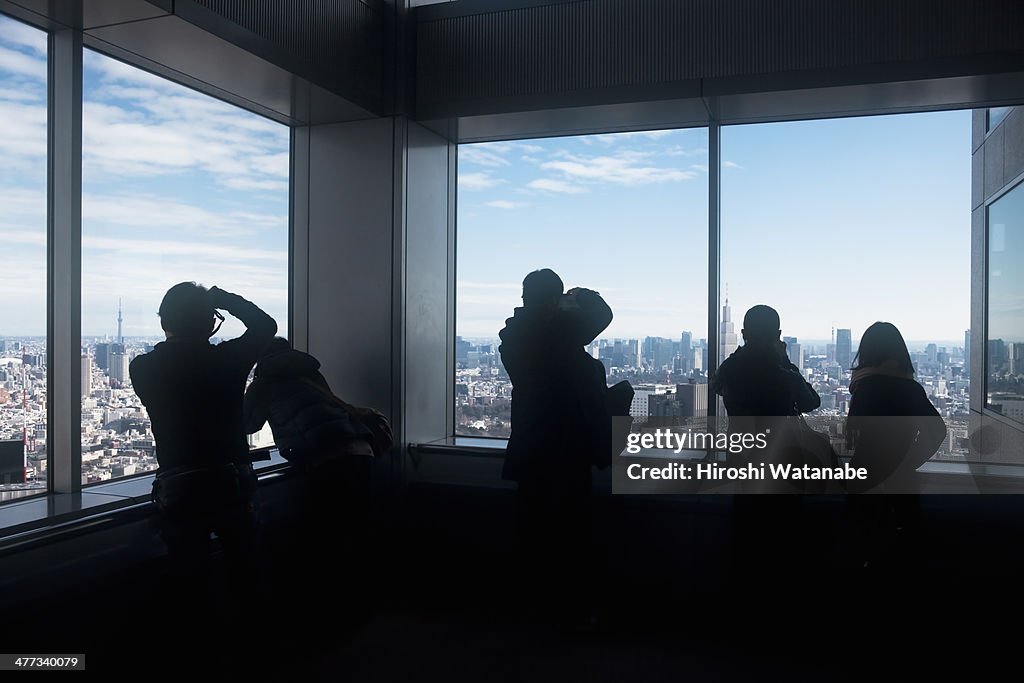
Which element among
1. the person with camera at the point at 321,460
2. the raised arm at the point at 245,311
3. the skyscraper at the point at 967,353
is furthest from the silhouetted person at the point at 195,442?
the skyscraper at the point at 967,353

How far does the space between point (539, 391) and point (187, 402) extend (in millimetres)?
1708

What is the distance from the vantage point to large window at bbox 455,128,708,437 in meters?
4.98

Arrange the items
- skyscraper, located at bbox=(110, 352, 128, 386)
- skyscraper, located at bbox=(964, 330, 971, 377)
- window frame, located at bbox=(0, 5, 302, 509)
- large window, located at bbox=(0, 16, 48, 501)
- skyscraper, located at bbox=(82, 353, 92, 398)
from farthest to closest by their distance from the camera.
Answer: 1. skyscraper, located at bbox=(964, 330, 971, 377)
2. skyscraper, located at bbox=(110, 352, 128, 386)
3. skyscraper, located at bbox=(82, 353, 92, 398)
4. window frame, located at bbox=(0, 5, 302, 509)
5. large window, located at bbox=(0, 16, 48, 501)

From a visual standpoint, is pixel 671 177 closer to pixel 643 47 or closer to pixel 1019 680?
pixel 643 47

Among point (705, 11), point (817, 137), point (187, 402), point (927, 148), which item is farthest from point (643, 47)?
point (187, 402)

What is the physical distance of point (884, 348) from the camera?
4164 mm

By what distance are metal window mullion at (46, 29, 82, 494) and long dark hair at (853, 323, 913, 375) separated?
3.63 metres

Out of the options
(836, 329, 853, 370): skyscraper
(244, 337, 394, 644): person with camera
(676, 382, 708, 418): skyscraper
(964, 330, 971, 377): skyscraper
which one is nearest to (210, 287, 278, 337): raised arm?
(244, 337, 394, 644): person with camera

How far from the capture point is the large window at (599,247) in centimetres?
498

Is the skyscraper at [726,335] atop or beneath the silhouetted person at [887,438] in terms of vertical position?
atop

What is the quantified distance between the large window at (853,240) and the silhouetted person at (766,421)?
0.47 m

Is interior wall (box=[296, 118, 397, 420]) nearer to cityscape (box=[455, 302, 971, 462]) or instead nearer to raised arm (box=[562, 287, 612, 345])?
cityscape (box=[455, 302, 971, 462])

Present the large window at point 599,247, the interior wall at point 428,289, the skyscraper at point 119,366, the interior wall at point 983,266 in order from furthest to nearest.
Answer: the interior wall at point 428,289, the large window at point 599,247, the interior wall at point 983,266, the skyscraper at point 119,366

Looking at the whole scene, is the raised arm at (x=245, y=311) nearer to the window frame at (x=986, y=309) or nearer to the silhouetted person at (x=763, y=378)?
the silhouetted person at (x=763, y=378)
